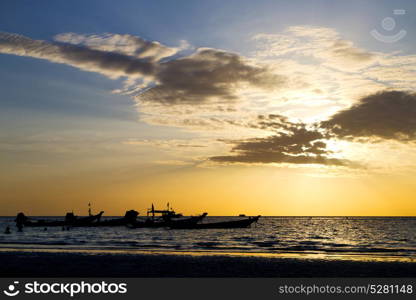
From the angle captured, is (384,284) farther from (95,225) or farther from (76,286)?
(95,225)

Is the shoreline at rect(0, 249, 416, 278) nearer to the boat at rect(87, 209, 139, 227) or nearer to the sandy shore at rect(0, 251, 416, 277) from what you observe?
the sandy shore at rect(0, 251, 416, 277)

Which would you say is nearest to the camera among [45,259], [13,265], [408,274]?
[408,274]

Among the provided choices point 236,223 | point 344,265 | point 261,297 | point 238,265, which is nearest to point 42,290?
point 261,297

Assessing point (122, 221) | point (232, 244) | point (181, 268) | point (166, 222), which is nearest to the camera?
point (181, 268)

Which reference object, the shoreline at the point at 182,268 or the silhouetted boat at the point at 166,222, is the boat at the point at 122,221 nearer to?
the silhouetted boat at the point at 166,222

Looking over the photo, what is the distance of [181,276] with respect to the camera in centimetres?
2634

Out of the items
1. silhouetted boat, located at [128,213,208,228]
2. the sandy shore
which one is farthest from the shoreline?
silhouetted boat, located at [128,213,208,228]

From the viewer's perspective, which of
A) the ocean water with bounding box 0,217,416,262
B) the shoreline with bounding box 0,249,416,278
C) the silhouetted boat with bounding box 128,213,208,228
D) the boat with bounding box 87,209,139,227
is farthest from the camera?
the boat with bounding box 87,209,139,227

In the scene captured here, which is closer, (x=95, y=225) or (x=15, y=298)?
(x=15, y=298)

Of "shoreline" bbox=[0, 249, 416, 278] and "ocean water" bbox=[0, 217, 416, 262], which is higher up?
"shoreline" bbox=[0, 249, 416, 278]

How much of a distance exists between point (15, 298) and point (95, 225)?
434 ft

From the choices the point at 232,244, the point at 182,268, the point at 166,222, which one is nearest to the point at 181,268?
the point at 182,268

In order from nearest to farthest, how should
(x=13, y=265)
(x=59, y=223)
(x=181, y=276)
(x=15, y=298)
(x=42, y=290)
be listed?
(x=15, y=298), (x=42, y=290), (x=181, y=276), (x=13, y=265), (x=59, y=223)

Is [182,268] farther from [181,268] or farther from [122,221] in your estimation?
[122,221]
